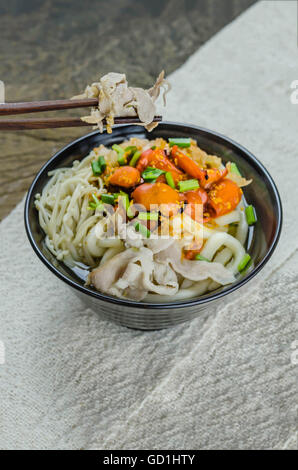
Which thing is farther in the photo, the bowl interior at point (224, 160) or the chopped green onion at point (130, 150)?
the chopped green onion at point (130, 150)

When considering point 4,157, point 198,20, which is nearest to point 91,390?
point 4,157

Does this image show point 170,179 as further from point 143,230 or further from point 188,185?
point 143,230

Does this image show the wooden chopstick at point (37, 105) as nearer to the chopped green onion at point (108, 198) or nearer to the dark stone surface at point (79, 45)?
the chopped green onion at point (108, 198)

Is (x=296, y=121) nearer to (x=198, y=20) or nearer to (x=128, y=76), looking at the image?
(x=128, y=76)

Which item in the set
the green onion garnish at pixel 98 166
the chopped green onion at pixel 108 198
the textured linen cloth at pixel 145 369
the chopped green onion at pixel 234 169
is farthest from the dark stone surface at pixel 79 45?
the chopped green onion at pixel 234 169

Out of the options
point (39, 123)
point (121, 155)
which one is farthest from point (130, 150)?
point (39, 123)
